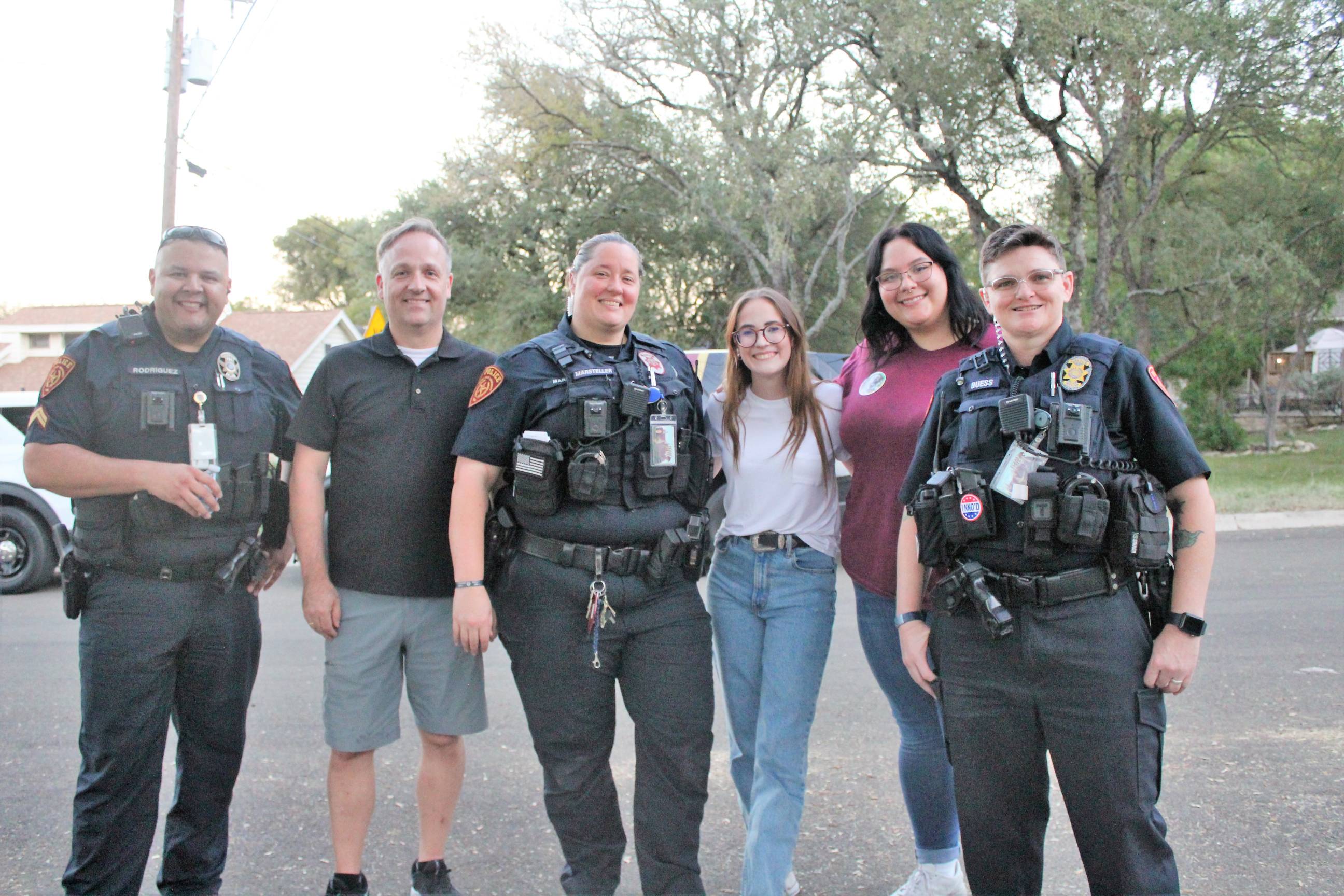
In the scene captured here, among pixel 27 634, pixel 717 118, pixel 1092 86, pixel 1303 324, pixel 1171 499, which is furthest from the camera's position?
pixel 1303 324

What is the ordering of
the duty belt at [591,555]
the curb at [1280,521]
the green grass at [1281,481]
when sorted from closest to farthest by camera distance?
the duty belt at [591,555] < the curb at [1280,521] < the green grass at [1281,481]

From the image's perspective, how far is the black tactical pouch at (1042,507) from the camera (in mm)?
2277

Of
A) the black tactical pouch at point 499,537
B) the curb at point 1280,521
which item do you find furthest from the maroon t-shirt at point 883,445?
the curb at point 1280,521

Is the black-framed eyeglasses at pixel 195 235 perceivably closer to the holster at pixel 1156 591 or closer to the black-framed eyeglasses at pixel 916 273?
the black-framed eyeglasses at pixel 916 273

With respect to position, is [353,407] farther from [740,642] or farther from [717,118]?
[717,118]

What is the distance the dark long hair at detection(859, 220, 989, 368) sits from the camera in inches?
120

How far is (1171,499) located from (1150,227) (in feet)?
62.3

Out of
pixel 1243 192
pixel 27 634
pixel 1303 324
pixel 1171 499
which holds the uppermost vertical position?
pixel 1243 192

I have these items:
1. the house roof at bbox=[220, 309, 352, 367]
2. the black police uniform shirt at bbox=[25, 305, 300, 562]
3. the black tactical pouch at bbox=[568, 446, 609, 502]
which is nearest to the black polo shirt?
the black police uniform shirt at bbox=[25, 305, 300, 562]

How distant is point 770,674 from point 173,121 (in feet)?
52.3

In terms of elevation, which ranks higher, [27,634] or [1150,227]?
[1150,227]

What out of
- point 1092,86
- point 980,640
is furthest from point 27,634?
point 1092,86

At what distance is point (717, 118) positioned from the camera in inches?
811

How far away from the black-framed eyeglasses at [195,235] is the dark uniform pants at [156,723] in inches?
40.6
